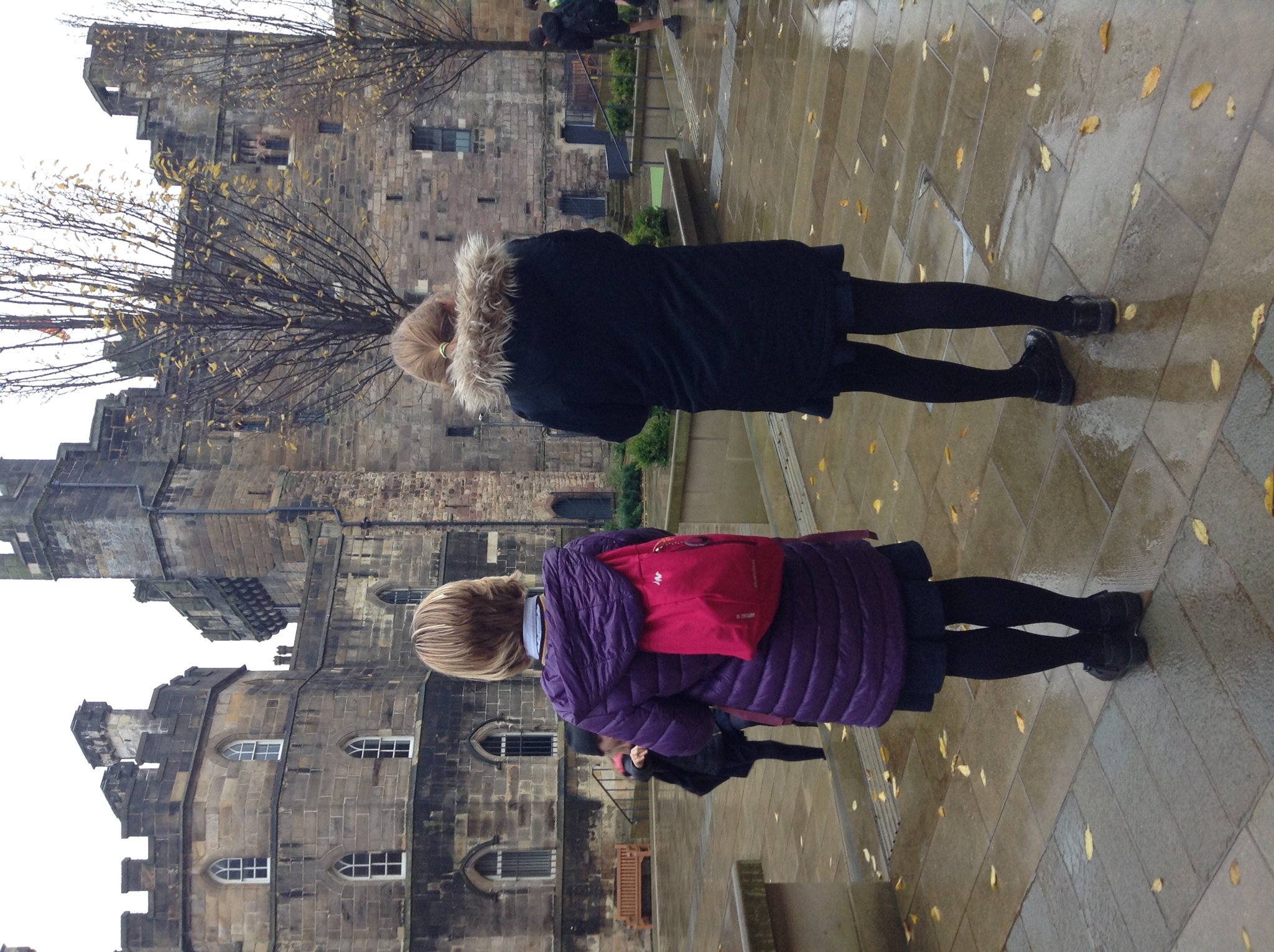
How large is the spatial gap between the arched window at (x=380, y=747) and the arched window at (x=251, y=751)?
1.40m

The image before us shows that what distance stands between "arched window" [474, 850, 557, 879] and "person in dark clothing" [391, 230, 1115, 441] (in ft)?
49.8

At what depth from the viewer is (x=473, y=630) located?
12.0 ft

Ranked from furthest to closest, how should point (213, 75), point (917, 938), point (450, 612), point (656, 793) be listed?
point (213, 75)
point (656, 793)
point (917, 938)
point (450, 612)

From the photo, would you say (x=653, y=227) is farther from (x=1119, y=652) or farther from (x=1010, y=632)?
(x=1119, y=652)

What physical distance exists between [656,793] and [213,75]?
16496 mm

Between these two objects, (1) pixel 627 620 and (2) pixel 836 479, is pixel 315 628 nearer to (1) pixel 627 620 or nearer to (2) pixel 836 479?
(2) pixel 836 479

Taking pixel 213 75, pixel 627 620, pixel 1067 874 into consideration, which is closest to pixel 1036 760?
pixel 1067 874

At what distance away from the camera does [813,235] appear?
752cm

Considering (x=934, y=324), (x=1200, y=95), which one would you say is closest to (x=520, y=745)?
(x=934, y=324)

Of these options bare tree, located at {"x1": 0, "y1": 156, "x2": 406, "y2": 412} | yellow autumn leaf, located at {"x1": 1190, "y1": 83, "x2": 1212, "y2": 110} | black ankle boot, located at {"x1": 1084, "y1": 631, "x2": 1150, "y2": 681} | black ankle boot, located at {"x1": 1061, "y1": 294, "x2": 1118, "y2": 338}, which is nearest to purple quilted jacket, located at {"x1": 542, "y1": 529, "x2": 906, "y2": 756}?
black ankle boot, located at {"x1": 1084, "y1": 631, "x2": 1150, "y2": 681}

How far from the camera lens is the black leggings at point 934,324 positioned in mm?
3891

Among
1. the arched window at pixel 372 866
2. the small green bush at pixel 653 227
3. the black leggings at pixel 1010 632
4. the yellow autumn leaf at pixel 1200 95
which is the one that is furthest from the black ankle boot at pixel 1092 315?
the arched window at pixel 372 866

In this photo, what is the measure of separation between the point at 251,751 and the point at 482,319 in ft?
53.6

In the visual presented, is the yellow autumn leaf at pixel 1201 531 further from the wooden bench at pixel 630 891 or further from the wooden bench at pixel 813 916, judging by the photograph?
the wooden bench at pixel 630 891
